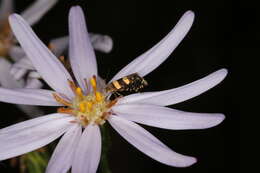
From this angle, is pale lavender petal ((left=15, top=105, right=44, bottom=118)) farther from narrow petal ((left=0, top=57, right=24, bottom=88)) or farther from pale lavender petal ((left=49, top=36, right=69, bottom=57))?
pale lavender petal ((left=49, top=36, right=69, bottom=57))

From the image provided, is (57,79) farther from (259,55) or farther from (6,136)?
(259,55)

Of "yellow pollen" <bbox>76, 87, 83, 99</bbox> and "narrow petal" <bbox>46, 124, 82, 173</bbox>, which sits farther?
"yellow pollen" <bbox>76, 87, 83, 99</bbox>

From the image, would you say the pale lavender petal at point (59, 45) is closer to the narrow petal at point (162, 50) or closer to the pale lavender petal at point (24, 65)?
the pale lavender petal at point (24, 65)

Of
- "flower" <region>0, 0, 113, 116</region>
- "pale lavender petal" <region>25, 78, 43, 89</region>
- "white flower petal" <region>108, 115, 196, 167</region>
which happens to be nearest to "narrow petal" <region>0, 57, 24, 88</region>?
"flower" <region>0, 0, 113, 116</region>

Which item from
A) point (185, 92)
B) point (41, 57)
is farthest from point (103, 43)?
point (185, 92)

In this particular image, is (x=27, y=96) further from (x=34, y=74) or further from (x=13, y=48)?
(x=13, y=48)

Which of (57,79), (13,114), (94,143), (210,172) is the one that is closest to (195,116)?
(94,143)
